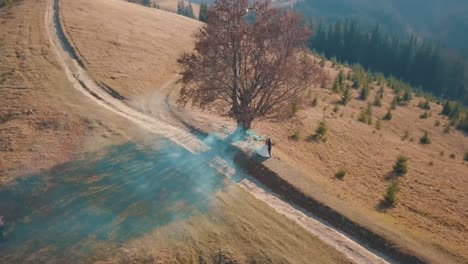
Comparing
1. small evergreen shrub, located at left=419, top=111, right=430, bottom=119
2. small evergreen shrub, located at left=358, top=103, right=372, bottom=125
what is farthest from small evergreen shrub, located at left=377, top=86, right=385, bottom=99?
small evergreen shrub, located at left=358, top=103, right=372, bottom=125

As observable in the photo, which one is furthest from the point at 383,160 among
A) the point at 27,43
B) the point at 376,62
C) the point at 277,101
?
the point at 376,62

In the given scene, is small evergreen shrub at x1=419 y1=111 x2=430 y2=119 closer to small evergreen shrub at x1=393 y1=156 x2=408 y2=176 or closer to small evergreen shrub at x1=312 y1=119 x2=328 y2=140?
small evergreen shrub at x1=393 y1=156 x2=408 y2=176

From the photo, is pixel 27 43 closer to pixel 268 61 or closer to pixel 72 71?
pixel 72 71

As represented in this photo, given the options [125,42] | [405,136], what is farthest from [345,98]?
[125,42]

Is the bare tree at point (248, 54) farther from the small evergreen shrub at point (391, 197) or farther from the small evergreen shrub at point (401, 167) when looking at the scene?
the small evergreen shrub at point (401, 167)

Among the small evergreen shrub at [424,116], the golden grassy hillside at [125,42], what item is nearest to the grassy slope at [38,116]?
the golden grassy hillside at [125,42]
